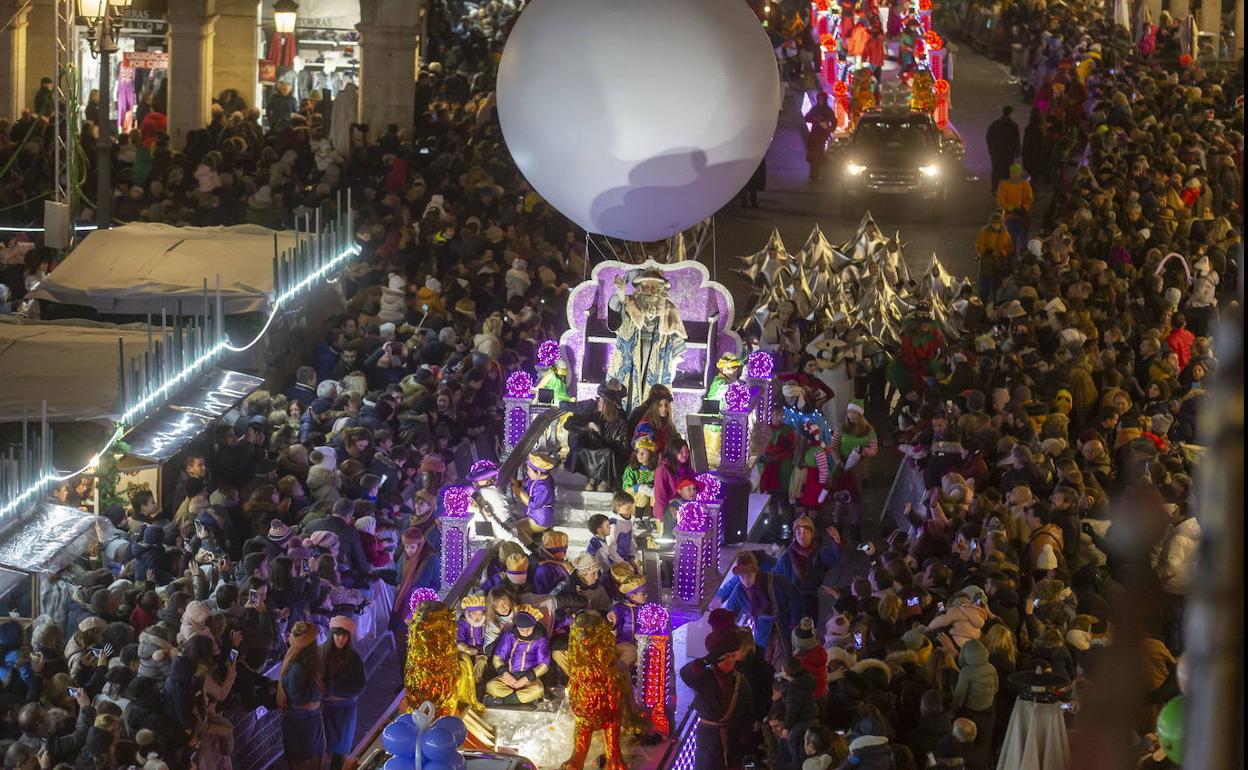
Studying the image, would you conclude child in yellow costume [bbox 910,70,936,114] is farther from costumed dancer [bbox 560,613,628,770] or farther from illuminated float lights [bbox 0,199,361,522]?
costumed dancer [bbox 560,613,628,770]

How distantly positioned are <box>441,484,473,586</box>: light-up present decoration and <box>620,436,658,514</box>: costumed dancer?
4.47ft

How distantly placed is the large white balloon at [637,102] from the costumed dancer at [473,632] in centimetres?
440

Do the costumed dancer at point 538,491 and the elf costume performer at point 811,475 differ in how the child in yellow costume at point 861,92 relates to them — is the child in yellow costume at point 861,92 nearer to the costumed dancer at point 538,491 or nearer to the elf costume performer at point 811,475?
the elf costume performer at point 811,475

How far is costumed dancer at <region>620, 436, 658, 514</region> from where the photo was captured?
542 inches

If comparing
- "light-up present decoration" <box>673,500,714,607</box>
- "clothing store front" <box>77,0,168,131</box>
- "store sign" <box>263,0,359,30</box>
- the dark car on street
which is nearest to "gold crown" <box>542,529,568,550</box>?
"light-up present decoration" <box>673,500,714,607</box>

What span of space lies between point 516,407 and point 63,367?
3505mm

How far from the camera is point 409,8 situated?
28016 millimetres

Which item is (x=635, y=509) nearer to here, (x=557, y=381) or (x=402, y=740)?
(x=557, y=381)

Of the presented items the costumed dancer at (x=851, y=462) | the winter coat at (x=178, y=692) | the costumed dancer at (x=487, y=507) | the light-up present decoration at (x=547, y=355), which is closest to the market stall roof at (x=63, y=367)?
the costumed dancer at (x=487, y=507)

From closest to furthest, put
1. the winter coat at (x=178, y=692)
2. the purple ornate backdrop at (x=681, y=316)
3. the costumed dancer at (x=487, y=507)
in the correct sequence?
the winter coat at (x=178, y=692) → the costumed dancer at (x=487, y=507) → the purple ornate backdrop at (x=681, y=316)

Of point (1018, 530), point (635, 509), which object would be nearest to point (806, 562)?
point (1018, 530)

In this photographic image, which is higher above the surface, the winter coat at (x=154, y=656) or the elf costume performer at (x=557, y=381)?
the elf costume performer at (x=557, y=381)

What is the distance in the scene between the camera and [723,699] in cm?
1013

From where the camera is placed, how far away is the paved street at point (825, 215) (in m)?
25.3
